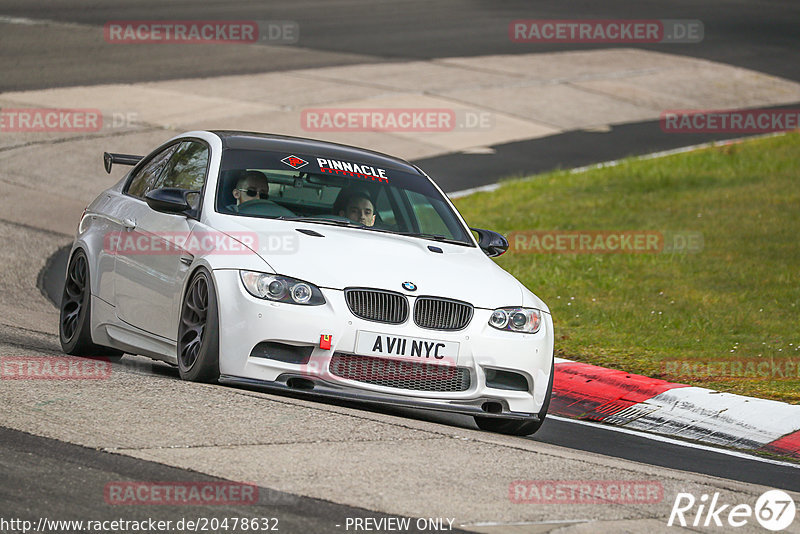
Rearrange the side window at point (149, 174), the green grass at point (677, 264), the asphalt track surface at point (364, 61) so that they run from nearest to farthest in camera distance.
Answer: the asphalt track surface at point (364, 61)
the side window at point (149, 174)
the green grass at point (677, 264)

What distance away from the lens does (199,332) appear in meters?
7.36

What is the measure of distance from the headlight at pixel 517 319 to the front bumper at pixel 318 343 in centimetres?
11

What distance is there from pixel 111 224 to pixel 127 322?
83 cm

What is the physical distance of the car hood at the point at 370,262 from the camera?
23.9 feet

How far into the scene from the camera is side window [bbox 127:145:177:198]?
353 inches

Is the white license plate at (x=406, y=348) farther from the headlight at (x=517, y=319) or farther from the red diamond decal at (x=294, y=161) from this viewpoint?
the red diamond decal at (x=294, y=161)

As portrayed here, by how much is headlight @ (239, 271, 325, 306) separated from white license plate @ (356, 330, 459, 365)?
1.08ft

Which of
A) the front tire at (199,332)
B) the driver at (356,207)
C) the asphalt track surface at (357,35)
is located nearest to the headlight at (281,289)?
the front tire at (199,332)

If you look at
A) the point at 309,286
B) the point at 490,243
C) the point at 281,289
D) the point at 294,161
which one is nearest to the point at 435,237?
the point at 490,243

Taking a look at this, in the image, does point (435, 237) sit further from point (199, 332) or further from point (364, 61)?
point (364, 61)

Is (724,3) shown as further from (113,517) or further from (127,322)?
(113,517)

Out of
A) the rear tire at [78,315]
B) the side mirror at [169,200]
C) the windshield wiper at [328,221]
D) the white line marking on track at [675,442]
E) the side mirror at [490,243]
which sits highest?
the side mirror at [169,200]

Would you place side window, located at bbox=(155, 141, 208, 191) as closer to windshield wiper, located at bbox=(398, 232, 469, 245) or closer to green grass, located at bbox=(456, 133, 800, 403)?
windshield wiper, located at bbox=(398, 232, 469, 245)

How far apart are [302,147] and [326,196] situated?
491 mm
